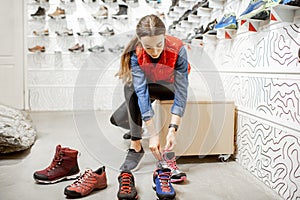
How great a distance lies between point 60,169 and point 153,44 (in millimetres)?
727

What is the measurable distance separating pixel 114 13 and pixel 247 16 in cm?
263

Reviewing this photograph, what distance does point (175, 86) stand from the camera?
151 cm

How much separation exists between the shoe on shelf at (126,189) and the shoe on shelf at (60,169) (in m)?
0.30

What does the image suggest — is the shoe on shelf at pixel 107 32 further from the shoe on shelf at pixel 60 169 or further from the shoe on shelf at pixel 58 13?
the shoe on shelf at pixel 60 169

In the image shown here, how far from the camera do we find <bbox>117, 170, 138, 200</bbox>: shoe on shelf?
46.5 inches

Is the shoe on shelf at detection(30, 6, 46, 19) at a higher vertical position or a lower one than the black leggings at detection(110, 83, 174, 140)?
higher

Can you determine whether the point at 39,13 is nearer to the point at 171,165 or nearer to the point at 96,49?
the point at 96,49

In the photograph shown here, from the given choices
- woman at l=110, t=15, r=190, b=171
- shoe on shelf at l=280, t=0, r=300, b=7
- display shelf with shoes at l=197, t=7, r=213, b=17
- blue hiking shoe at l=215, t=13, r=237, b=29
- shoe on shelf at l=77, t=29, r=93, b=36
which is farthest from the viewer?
shoe on shelf at l=77, t=29, r=93, b=36

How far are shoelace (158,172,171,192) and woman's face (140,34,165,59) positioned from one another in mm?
550

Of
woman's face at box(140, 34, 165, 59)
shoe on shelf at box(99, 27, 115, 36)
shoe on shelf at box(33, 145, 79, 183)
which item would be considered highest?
shoe on shelf at box(99, 27, 115, 36)

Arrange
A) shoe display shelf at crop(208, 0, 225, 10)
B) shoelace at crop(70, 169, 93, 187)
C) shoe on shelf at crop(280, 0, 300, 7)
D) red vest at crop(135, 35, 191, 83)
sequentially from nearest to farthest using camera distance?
shoe on shelf at crop(280, 0, 300, 7) → shoelace at crop(70, 169, 93, 187) → red vest at crop(135, 35, 191, 83) → shoe display shelf at crop(208, 0, 225, 10)

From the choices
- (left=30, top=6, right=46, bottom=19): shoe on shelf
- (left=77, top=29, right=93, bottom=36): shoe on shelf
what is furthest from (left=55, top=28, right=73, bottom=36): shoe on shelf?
(left=30, top=6, right=46, bottom=19): shoe on shelf

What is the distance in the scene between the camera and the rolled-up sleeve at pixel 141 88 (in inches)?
55.8

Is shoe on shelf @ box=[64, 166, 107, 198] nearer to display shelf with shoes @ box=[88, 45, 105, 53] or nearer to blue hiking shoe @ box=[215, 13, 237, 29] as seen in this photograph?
blue hiking shoe @ box=[215, 13, 237, 29]
